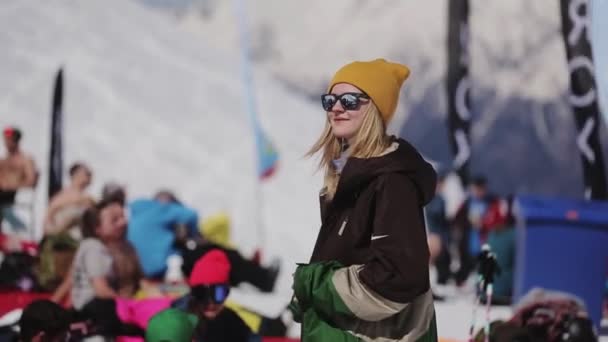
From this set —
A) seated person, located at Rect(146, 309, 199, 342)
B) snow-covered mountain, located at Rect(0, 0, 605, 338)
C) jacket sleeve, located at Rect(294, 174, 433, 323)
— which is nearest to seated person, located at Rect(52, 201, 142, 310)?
snow-covered mountain, located at Rect(0, 0, 605, 338)

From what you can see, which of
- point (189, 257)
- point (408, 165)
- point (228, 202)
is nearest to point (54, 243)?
point (189, 257)

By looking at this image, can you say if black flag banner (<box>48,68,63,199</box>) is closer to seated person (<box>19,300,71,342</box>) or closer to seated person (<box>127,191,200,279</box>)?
seated person (<box>127,191,200,279</box>)

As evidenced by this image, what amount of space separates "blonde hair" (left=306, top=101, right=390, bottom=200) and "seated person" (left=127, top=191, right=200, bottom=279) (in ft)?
21.7

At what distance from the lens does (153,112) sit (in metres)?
22.7

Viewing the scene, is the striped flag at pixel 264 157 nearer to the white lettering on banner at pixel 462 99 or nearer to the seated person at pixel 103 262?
the white lettering on banner at pixel 462 99

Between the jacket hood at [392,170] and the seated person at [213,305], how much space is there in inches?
85.4

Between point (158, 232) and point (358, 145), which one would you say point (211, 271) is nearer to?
point (358, 145)

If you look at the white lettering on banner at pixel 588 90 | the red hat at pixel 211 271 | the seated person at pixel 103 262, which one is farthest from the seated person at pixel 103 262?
the white lettering on banner at pixel 588 90

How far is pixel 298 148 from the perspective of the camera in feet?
76.2

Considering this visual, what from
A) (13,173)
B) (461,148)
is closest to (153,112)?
(13,173)

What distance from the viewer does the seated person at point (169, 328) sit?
5035 millimetres

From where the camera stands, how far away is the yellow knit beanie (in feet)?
10.3

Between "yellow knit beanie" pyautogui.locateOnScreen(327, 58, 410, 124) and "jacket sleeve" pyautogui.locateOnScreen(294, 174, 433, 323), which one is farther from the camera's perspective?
"yellow knit beanie" pyautogui.locateOnScreen(327, 58, 410, 124)

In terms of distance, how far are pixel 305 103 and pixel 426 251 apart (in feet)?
81.2
